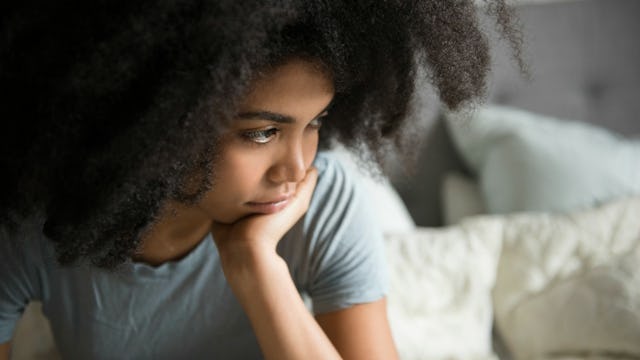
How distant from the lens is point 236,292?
2.88 ft

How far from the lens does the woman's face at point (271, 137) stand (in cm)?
70

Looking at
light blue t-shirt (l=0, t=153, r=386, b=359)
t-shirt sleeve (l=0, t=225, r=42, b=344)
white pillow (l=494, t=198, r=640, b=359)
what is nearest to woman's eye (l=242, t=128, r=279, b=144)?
light blue t-shirt (l=0, t=153, r=386, b=359)

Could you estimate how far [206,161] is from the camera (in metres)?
0.73

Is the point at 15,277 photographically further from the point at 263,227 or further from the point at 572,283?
the point at 572,283

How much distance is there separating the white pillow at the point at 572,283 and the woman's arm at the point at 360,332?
0.48 m

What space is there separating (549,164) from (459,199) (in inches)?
9.5

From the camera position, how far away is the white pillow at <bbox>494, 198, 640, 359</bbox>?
125 cm

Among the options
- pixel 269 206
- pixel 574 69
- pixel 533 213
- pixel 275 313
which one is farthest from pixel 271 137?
pixel 574 69

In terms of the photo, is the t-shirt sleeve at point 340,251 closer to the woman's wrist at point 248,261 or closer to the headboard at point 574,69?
the woman's wrist at point 248,261

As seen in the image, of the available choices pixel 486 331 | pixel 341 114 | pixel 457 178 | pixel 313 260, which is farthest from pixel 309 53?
pixel 457 178

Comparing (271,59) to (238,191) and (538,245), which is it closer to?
(238,191)

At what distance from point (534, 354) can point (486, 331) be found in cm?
10

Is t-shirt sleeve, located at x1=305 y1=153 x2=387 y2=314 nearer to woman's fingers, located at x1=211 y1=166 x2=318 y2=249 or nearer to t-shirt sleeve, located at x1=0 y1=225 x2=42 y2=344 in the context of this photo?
woman's fingers, located at x1=211 y1=166 x2=318 y2=249

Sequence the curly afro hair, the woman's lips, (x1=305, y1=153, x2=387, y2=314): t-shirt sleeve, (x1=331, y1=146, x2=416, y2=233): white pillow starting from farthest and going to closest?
(x1=331, y1=146, x2=416, y2=233): white pillow < (x1=305, y1=153, x2=387, y2=314): t-shirt sleeve < the woman's lips < the curly afro hair
